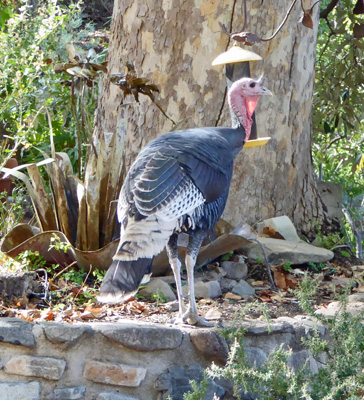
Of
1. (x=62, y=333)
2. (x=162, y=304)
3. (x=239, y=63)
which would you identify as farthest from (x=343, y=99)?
(x=62, y=333)

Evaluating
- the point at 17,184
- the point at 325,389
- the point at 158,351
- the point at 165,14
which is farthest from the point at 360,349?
the point at 17,184

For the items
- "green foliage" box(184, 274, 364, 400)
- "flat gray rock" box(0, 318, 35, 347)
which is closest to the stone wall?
"flat gray rock" box(0, 318, 35, 347)

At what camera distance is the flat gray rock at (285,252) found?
5.02 m

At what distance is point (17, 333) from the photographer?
10.4 feet

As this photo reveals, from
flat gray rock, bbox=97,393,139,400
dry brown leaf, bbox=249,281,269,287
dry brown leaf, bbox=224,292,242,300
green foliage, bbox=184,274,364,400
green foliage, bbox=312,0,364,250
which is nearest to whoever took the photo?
green foliage, bbox=184,274,364,400

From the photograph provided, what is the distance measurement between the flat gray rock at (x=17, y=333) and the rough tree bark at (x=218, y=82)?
222cm

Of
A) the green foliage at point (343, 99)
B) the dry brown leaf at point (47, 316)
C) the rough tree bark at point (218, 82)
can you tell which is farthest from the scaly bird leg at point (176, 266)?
the green foliage at point (343, 99)

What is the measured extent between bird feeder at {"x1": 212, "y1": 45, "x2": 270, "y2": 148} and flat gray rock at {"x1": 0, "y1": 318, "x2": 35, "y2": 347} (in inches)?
69.1

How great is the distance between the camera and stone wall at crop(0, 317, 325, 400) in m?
3.20

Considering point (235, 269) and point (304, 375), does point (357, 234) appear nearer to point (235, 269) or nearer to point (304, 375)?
point (235, 269)

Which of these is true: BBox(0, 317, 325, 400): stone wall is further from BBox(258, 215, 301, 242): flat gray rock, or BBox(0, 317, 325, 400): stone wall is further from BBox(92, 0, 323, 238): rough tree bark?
BBox(92, 0, 323, 238): rough tree bark

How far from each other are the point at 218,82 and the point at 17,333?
284 cm

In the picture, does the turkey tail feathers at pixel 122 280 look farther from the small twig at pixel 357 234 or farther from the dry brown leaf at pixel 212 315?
the small twig at pixel 357 234

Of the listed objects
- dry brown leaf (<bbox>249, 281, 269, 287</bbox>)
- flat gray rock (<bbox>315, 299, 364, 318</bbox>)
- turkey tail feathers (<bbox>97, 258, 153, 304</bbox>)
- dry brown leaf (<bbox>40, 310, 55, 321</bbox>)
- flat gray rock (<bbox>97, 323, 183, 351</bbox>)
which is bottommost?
dry brown leaf (<bbox>249, 281, 269, 287</bbox>)
